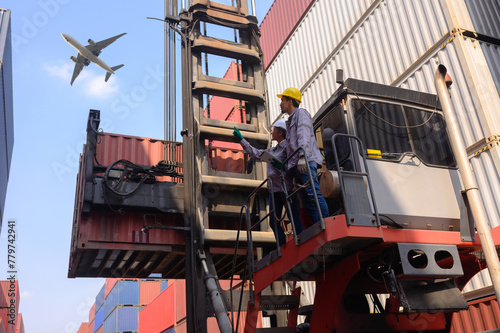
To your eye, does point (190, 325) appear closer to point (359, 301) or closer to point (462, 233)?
point (359, 301)

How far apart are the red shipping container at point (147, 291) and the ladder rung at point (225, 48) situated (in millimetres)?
27149

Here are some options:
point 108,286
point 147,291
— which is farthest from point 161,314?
point 108,286

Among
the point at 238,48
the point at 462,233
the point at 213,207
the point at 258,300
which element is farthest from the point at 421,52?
the point at 258,300

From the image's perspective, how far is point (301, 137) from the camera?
4.34m

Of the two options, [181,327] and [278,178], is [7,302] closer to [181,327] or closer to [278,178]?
[181,327]

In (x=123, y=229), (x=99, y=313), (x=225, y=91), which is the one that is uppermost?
(x=99, y=313)

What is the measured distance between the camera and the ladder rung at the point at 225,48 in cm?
805

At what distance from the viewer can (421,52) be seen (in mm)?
9227

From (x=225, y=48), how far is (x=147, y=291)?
90.0 feet

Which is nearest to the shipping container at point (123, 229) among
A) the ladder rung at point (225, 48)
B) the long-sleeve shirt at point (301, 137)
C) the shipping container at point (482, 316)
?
the ladder rung at point (225, 48)

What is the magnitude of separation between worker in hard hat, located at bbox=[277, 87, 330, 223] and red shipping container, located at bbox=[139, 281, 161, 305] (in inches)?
1180

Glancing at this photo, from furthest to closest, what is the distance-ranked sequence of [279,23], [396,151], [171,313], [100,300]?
1. [100,300]
2. [171,313]
3. [279,23]
4. [396,151]

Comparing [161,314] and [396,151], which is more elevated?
[161,314]

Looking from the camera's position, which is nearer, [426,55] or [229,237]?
[229,237]
